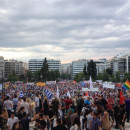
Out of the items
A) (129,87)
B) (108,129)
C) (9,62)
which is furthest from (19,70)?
(108,129)

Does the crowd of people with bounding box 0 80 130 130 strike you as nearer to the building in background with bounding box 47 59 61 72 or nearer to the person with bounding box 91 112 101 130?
the person with bounding box 91 112 101 130

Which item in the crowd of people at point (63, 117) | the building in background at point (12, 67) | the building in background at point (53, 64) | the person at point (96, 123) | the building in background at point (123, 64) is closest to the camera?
the crowd of people at point (63, 117)

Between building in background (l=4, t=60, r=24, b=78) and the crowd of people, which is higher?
building in background (l=4, t=60, r=24, b=78)

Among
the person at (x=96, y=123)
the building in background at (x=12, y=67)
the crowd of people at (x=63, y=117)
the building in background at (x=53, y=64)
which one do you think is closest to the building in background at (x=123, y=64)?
the building in background at (x=53, y=64)

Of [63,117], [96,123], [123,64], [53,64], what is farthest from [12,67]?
[96,123]

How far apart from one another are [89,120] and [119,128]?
3357 millimetres

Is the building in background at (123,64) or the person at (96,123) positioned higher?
the building in background at (123,64)

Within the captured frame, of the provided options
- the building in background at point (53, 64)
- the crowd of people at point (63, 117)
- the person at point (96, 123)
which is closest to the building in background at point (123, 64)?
the building in background at point (53, 64)

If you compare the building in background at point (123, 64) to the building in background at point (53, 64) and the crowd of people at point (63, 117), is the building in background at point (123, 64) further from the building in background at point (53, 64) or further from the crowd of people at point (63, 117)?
the crowd of people at point (63, 117)

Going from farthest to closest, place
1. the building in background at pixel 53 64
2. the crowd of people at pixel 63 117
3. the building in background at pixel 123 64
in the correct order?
the building in background at pixel 53 64 → the building in background at pixel 123 64 → the crowd of people at pixel 63 117

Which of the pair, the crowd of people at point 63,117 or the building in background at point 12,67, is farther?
the building in background at point 12,67

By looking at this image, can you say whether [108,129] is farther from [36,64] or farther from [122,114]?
[36,64]

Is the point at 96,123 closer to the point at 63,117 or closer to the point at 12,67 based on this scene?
the point at 63,117

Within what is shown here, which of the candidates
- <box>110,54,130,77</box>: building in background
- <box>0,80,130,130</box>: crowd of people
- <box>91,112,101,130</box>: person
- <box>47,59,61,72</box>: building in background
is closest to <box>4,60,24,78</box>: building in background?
<box>47,59,61,72</box>: building in background
